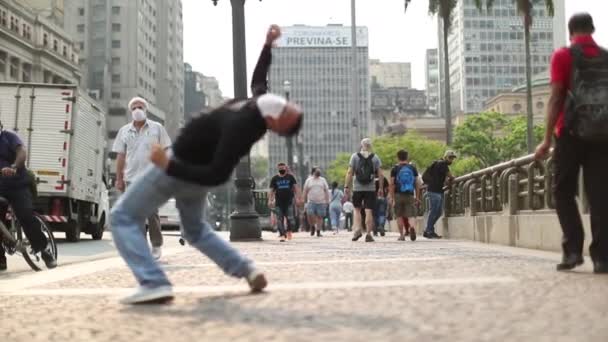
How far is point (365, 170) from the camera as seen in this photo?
13969 mm

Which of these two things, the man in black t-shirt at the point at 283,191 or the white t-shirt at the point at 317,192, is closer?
the man in black t-shirt at the point at 283,191

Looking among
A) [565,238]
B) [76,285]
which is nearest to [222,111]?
[76,285]

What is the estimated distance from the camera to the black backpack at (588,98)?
5.79 metres

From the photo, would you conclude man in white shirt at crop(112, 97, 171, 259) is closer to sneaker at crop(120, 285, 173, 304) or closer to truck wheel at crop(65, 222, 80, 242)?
sneaker at crop(120, 285, 173, 304)

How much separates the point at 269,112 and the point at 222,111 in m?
0.32

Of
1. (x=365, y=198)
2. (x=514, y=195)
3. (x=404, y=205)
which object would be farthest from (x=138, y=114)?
(x=404, y=205)

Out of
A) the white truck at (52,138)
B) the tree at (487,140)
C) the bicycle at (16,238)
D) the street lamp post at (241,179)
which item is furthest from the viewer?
the tree at (487,140)

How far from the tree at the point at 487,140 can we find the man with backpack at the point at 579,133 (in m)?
58.2

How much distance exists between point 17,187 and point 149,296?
4.42 meters

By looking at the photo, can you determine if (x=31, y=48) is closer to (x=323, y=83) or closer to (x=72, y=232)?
(x=72, y=232)

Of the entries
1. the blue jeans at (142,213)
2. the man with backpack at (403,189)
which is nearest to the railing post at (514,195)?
the man with backpack at (403,189)

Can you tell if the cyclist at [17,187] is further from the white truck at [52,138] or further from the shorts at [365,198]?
the white truck at [52,138]

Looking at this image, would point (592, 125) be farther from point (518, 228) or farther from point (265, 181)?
point (265, 181)

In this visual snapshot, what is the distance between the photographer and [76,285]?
6375 mm
